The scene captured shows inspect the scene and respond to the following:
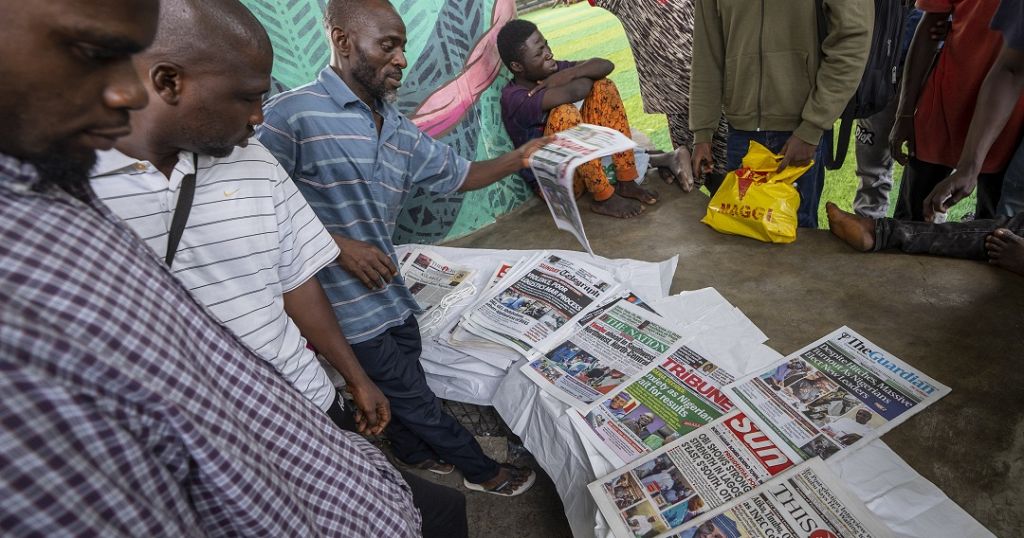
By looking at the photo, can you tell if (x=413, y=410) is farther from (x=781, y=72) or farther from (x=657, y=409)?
(x=781, y=72)

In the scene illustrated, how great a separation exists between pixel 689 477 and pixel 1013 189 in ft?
5.31

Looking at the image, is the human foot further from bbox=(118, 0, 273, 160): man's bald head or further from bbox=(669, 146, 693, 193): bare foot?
bbox=(669, 146, 693, 193): bare foot

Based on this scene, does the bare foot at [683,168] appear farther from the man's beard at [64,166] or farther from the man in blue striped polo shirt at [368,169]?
the man's beard at [64,166]

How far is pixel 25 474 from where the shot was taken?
1.12 feet

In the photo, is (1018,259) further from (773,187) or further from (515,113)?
(515,113)

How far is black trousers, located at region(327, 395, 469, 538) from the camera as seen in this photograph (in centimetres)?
103

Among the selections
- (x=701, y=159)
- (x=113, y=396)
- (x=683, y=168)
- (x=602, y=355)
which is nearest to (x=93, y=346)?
(x=113, y=396)

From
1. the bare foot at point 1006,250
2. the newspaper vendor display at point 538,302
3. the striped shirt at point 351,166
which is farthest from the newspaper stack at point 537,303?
the bare foot at point 1006,250

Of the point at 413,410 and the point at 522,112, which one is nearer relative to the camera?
the point at 413,410

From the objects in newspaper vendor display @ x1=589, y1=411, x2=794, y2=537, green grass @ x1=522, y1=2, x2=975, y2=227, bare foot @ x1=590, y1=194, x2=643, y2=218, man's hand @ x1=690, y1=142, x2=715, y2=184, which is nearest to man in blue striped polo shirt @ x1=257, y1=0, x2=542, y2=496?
newspaper vendor display @ x1=589, y1=411, x2=794, y2=537


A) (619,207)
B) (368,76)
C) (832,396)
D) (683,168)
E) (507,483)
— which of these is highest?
(368,76)

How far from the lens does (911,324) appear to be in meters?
1.61

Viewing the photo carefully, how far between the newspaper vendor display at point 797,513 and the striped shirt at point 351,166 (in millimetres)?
936

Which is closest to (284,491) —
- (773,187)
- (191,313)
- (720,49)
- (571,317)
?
(191,313)
